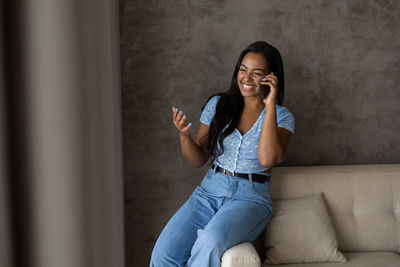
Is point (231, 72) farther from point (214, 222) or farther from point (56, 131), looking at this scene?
point (56, 131)

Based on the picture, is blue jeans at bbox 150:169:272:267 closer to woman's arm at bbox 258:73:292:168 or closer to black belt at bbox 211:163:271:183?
black belt at bbox 211:163:271:183

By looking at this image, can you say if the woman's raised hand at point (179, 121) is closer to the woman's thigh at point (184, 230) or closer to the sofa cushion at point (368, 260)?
the woman's thigh at point (184, 230)

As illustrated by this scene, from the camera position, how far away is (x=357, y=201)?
7.72 feet

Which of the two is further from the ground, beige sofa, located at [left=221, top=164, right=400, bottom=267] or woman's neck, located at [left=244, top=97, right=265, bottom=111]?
woman's neck, located at [left=244, top=97, right=265, bottom=111]

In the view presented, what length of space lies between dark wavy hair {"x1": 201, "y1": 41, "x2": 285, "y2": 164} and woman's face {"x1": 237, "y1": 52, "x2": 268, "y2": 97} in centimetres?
3

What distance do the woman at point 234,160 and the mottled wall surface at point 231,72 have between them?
0.40 m

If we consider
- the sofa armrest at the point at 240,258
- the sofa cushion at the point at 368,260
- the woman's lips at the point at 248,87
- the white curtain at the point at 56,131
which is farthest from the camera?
the woman's lips at the point at 248,87

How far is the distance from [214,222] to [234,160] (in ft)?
1.32

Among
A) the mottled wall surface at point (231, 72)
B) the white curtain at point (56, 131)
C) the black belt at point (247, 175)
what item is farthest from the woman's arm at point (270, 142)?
the white curtain at point (56, 131)

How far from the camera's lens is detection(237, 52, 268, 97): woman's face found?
2162mm

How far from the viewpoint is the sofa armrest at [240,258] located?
1.71 meters

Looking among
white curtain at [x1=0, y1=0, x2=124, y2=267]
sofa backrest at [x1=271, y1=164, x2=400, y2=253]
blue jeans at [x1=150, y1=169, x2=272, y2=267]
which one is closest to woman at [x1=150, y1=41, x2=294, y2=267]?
blue jeans at [x1=150, y1=169, x2=272, y2=267]

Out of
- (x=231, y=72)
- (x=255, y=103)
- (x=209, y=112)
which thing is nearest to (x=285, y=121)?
(x=255, y=103)

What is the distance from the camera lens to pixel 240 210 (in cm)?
198
